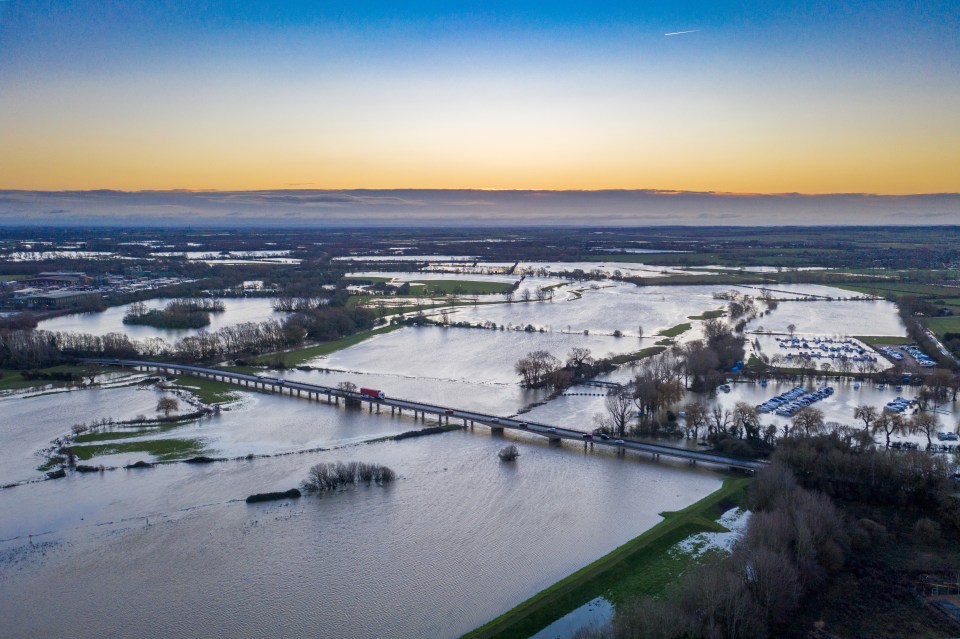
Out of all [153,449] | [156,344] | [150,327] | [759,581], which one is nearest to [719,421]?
[759,581]

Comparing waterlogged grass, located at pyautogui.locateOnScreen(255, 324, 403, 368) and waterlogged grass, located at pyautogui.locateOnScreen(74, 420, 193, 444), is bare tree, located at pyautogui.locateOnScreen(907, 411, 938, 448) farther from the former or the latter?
waterlogged grass, located at pyautogui.locateOnScreen(255, 324, 403, 368)

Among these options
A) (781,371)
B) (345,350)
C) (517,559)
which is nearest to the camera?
(517,559)

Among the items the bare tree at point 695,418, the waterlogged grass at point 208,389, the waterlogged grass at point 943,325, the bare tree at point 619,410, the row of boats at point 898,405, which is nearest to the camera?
the bare tree at point 695,418

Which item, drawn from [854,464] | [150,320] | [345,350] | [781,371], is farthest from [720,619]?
[150,320]

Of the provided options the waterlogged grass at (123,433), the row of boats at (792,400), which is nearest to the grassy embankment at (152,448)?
the waterlogged grass at (123,433)

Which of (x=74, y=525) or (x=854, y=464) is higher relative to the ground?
(x=854, y=464)

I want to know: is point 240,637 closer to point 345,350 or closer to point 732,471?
point 732,471

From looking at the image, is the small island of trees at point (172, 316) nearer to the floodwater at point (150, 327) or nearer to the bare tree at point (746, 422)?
the floodwater at point (150, 327)
